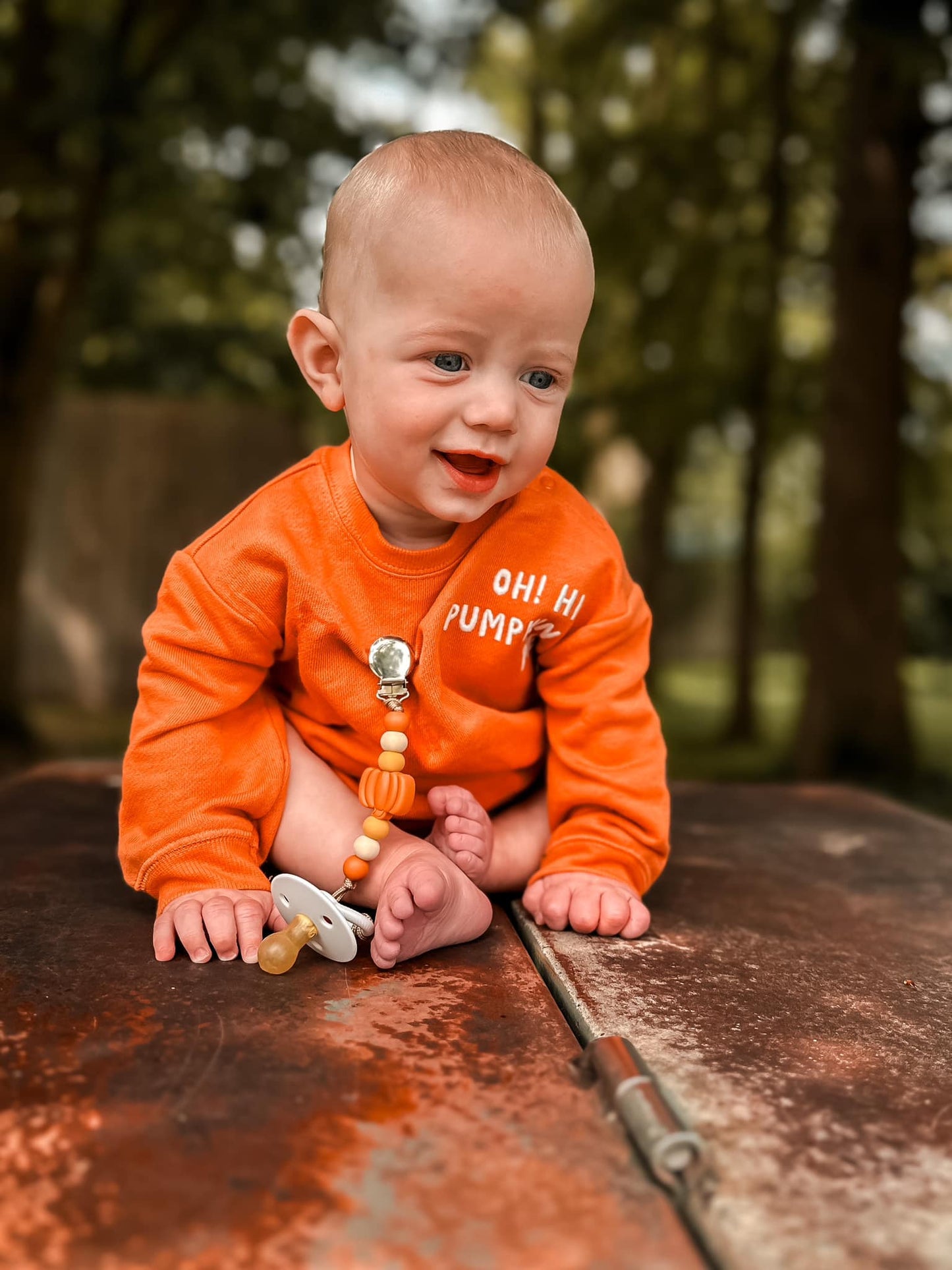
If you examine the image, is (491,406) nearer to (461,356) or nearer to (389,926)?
(461,356)

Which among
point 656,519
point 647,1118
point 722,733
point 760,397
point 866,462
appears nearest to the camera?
point 647,1118

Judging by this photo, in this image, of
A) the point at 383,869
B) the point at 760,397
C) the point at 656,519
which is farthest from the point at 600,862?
the point at 656,519

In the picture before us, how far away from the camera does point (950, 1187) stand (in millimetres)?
753

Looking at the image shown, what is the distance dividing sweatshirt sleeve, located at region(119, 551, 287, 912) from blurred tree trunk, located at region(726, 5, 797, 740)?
19.0ft

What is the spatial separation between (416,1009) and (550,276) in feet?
2.35

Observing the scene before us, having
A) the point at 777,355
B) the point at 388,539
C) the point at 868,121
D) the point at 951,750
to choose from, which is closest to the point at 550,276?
the point at 388,539

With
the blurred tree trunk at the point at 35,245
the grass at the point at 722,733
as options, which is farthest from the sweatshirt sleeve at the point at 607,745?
the blurred tree trunk at the point at 35,245

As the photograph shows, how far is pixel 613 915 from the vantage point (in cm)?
126

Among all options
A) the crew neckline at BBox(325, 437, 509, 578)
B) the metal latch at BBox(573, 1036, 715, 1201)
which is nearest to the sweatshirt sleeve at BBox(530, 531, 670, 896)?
the crew neckline at BBox(325, 437, 509, 578)

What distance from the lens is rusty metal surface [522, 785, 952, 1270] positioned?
0.71 metres

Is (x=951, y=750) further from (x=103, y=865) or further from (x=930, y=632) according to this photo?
(x=103, y=865)

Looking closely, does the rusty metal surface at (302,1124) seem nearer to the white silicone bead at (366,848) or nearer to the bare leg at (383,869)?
the bare leg at (383,869)

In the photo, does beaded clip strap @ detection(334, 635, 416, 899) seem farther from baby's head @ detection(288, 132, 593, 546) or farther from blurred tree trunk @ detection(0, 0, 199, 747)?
blurred tree trunk @ detection(0, 0, 199, 747)

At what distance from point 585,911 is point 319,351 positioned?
69 centimetres
